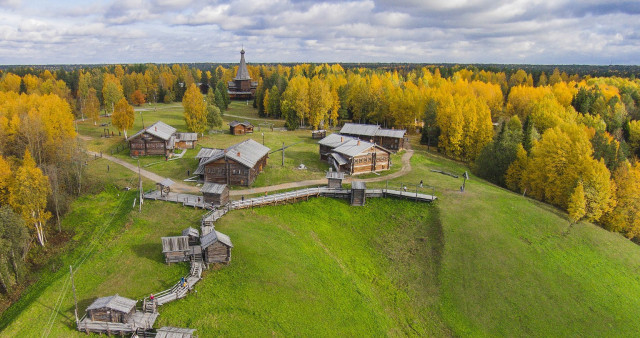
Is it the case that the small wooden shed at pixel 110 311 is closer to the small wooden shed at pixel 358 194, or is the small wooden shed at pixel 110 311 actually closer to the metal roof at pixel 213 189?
the metal roof at pixel 213 189

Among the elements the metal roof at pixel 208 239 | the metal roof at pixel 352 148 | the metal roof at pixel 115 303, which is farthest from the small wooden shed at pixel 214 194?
the metal roof at pixel 352 148

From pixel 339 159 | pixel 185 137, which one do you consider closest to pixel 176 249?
pixel 339 159

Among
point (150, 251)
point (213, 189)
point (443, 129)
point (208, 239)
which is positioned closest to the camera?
point (208, 239)

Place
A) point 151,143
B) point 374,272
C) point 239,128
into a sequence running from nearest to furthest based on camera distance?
1. point 374,272
2. point 151,143
3. point 239,128

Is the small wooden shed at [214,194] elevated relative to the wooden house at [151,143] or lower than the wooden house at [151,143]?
lower

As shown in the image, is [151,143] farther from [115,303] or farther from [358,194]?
[115,303]

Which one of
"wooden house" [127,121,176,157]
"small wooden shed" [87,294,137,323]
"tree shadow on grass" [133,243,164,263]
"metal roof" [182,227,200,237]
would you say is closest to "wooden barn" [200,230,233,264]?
"metal roof" [182,227,200,237]

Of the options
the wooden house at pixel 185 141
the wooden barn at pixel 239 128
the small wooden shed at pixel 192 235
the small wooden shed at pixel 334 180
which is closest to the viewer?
the small wooden shed at pixel 192 235
